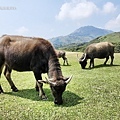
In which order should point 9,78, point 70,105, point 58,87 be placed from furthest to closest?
point 9,78 < point 70,105 < point 58,87

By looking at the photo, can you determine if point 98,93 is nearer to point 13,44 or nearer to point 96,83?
point 96,83

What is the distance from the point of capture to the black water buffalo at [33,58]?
37.7 ft

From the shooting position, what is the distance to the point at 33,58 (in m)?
12.6

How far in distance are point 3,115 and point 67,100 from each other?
126 inches

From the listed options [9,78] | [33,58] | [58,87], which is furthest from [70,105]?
[9,78]

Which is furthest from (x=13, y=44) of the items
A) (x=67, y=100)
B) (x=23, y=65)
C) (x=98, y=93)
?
(x=98, y=93)

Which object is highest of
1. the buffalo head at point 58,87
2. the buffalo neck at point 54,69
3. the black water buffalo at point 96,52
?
the buffalo neck at point 54,69

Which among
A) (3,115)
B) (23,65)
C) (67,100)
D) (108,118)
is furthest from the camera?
(23,65)

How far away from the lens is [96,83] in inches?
626

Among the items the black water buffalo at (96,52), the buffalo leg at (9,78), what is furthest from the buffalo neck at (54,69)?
the black water buffalo at (96,52)

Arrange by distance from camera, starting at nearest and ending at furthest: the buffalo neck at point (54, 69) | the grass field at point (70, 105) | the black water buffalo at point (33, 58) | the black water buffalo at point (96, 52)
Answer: the grass field at point (70, 105) < the buffalo neck at point (54, 69) < the black water buffalo at point (33, 58) < the black water buffalo at point (96, 52)

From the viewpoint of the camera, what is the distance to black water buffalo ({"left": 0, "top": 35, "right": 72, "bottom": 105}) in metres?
11.5

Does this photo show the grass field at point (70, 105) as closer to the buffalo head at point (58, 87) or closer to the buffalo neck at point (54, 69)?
the buffalo head at point (58, 87)

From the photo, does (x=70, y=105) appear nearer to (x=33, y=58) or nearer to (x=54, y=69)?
(x=54, y=69)
